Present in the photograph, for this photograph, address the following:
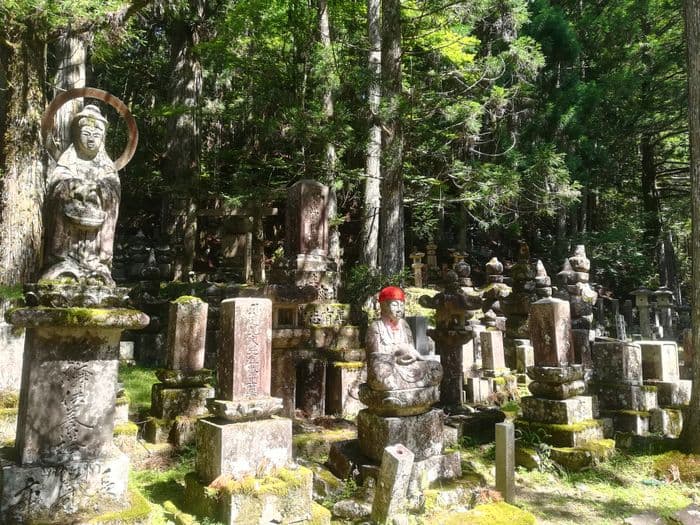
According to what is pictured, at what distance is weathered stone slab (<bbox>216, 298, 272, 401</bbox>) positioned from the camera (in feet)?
16.9

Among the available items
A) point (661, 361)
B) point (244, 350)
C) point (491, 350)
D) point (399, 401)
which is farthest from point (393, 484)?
point (661, 361)

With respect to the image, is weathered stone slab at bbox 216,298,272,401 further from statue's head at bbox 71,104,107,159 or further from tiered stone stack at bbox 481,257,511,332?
tiered stone stack at bbox 481,257,511,332

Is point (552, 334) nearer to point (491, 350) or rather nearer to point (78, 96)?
point (491, 350)

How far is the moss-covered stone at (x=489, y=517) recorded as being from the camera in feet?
14.6

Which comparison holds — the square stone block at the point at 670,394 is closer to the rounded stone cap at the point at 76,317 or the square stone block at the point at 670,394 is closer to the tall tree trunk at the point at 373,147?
the tall tree trunk at the point at 373,147

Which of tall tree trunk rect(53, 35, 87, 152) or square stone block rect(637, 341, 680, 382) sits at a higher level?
tall tree trunk rect(53, 35, 87, 152)

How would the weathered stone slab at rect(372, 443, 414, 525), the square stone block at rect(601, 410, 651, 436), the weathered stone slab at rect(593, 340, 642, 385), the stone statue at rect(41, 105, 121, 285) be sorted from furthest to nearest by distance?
the weathered stone slab at rect(593, 340, 642, 385), the square stone block at rect(601, 410, 651, 436), the stone statue at rect(41, 105, 121, 285), the weathered stone slab at rect(372, 443, 414, 525)

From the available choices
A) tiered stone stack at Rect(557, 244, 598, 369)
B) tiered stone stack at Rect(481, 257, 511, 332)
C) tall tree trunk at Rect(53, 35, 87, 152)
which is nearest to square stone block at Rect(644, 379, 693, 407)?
tiered stone stack at Rect(557, 244, 598, 369)

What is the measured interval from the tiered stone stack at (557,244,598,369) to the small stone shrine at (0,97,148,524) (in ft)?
24.6

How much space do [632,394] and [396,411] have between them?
5424mm

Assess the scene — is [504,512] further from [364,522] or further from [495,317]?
[495,317]

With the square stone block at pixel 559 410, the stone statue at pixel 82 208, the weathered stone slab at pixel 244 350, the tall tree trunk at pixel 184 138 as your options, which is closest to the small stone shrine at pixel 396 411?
the weathered stone slab at pixel 244 350

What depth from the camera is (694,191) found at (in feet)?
24.2

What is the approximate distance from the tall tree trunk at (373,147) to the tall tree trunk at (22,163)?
21.1 ft
